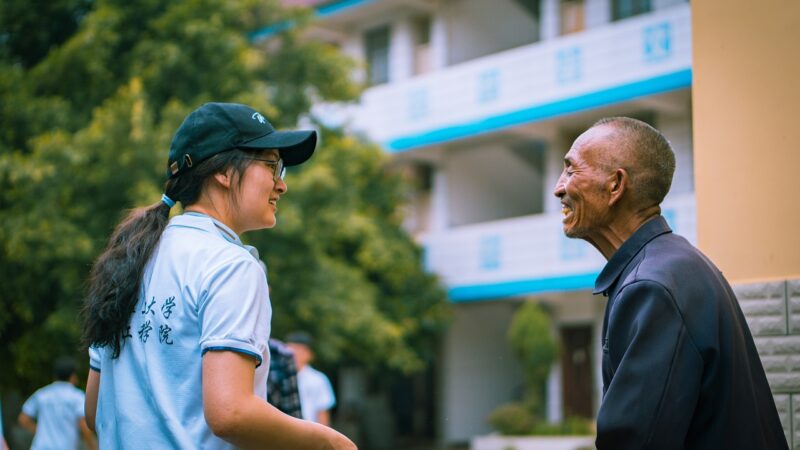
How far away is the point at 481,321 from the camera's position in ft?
83.7

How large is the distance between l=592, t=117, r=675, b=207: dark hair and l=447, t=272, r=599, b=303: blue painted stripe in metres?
17.0

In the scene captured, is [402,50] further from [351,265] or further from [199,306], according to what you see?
[199,306]

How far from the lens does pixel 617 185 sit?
3.04 metres

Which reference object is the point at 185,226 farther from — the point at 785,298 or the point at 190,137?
the point at 785,298

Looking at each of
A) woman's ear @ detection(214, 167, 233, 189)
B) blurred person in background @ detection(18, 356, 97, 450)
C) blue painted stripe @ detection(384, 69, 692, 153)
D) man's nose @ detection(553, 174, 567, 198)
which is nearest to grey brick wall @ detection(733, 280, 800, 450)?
man's nose @ detection(553, 174, 567, 198)

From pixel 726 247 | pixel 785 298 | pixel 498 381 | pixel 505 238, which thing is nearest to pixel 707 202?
pixel 726 247

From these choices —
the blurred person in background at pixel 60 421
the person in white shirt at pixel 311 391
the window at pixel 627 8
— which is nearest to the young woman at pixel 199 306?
the person in white shirt at pixel 311 391

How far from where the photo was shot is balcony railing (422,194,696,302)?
20750 mm

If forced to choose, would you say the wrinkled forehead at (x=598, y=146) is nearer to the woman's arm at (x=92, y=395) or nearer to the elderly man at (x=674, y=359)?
the elderly man at (x=674, y=359)

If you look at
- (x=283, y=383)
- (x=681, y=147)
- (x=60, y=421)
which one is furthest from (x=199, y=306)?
A: (x=681, y=147)

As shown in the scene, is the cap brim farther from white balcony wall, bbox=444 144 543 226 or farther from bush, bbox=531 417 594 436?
white balcony wall, bbox=444 144 543 226

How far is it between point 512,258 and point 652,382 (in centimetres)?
1954

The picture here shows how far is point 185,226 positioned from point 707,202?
236 centimetres

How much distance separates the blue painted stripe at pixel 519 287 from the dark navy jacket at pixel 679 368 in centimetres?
1724
